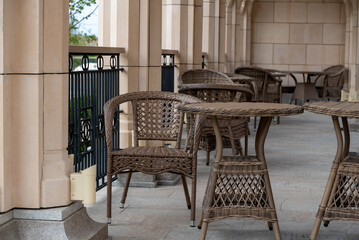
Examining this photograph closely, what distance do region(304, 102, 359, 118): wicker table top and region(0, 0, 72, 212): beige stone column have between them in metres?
1.31

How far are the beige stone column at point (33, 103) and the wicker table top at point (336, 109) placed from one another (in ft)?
4.29

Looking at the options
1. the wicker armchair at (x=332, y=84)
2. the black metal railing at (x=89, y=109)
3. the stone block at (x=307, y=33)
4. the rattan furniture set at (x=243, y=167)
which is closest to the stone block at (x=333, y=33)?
the stone block at (x=307, y=33)

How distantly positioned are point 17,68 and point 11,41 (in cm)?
13

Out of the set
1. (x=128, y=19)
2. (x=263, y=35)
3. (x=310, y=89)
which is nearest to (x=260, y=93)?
(x=310, y=89)

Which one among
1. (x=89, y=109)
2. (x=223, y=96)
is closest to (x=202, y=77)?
(x=223, y=96)

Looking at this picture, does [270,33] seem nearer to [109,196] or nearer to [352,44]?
[352,44]

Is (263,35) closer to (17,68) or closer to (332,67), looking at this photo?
(332,67)

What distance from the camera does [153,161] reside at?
13.7ft

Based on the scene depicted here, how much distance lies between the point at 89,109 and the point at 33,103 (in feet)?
4.91

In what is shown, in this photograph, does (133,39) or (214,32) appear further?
(214,32)

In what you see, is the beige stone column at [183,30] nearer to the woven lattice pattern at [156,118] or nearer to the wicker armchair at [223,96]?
the wicker armchair at [223,96]

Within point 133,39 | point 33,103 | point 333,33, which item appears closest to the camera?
point 33,103

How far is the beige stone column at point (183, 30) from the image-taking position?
8906 mm

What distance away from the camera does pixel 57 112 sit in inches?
144
